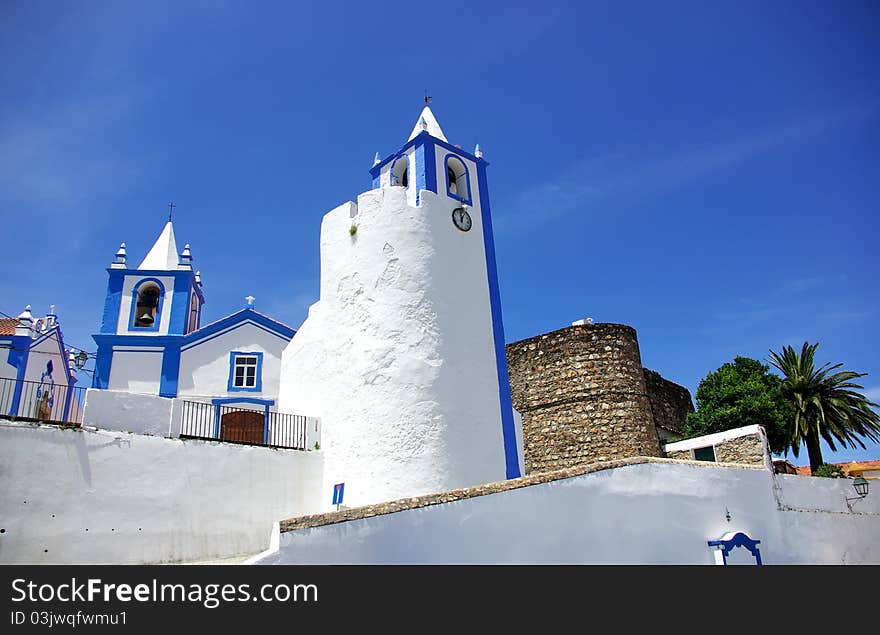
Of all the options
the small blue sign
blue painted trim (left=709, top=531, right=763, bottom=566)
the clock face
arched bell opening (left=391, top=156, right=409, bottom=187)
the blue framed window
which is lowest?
blue painted trim (left=709, top=531, right=763, bottom=566)

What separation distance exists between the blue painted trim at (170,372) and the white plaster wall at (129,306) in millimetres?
832

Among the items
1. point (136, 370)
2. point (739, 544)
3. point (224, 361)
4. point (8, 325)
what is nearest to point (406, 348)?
point (739, 544)

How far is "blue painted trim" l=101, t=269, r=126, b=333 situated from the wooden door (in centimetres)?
516

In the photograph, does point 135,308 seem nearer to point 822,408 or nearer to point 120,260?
point 120,260

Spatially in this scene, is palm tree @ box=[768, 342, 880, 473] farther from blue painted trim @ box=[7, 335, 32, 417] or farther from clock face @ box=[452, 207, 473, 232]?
blue painted trim @ box=[7, 335, 32, 417]

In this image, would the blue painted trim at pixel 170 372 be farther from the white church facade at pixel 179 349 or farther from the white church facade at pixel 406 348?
the white church facade at pixel 406 348

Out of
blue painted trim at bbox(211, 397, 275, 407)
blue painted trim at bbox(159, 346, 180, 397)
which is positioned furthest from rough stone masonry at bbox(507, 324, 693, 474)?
blue painted trim at bbox(159, 346, 180, 397)

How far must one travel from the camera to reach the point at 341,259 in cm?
1567

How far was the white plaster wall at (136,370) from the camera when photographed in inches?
798

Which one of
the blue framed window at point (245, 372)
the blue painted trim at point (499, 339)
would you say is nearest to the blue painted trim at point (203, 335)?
the blue framed window at point (245, 372)

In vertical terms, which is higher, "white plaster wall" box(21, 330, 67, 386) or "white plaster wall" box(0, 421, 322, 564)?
"white plaster wall" box(21, 330, 67, 386)

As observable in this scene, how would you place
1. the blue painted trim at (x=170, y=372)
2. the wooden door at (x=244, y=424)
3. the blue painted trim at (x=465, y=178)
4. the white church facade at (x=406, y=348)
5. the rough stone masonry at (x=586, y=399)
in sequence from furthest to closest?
the blue painted trim at (x=170, y=372) → the wooden door at (x=244, y=424) → the rough stone masonry at (x=586, y=399) → the blue painted trim at (x=465, y=178) → the white church facade at (x=406, y=348)

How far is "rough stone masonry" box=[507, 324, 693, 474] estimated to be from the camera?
18.6 m

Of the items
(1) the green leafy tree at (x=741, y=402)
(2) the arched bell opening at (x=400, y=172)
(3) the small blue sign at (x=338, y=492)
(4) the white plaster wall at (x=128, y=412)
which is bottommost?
(3) the small blue sign at (x=338, y=492)
